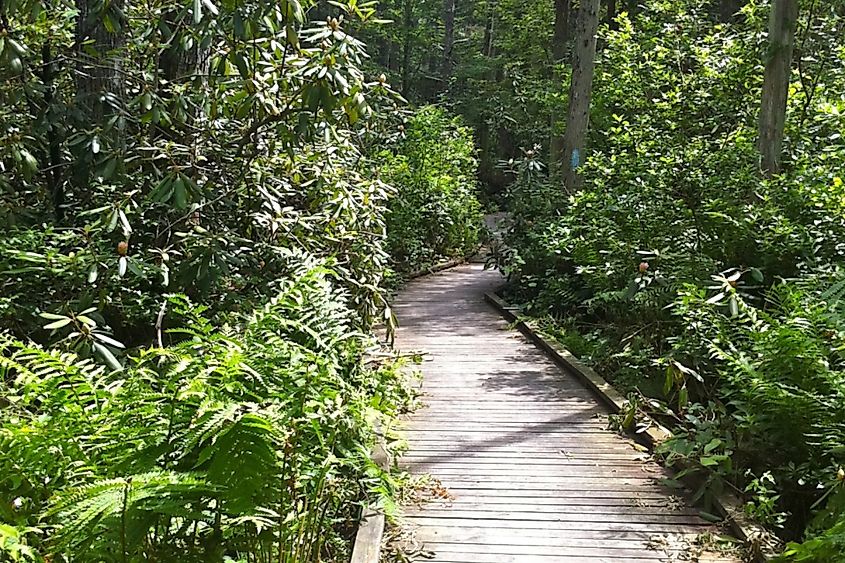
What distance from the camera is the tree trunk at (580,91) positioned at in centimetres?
1059

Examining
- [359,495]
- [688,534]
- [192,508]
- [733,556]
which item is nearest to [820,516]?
[733,556]

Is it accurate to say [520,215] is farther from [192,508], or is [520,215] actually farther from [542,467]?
[192,508]

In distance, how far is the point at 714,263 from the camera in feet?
18.3

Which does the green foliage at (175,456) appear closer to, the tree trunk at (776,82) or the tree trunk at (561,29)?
the tree trunk at (776,82)

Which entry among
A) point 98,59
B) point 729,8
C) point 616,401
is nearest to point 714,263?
point 616,401

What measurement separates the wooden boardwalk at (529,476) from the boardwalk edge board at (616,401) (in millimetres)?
112

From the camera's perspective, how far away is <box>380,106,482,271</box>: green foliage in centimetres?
1308

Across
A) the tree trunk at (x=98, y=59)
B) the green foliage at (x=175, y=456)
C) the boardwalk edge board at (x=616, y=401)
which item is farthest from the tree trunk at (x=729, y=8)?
the green foliage at (x=175, y=456)

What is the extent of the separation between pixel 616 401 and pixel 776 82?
326 cm

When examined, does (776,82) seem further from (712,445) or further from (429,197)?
(429,197)

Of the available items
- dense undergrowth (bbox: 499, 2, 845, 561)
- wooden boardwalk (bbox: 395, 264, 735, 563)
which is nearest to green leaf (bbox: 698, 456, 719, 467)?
dense undergrowth (bbox: 499, 2, 845, 561)

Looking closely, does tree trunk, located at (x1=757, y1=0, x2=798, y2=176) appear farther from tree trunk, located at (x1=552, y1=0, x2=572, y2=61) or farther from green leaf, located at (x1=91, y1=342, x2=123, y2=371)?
tree trunk, located at (x1=552, y1=0, x2=572, y2=61)

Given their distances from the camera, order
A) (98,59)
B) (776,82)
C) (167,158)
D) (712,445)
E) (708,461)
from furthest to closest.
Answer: (776,82) < (98,59) < (167,158) < (712,445) < (708,461)

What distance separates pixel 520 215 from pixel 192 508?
30.6 feet
